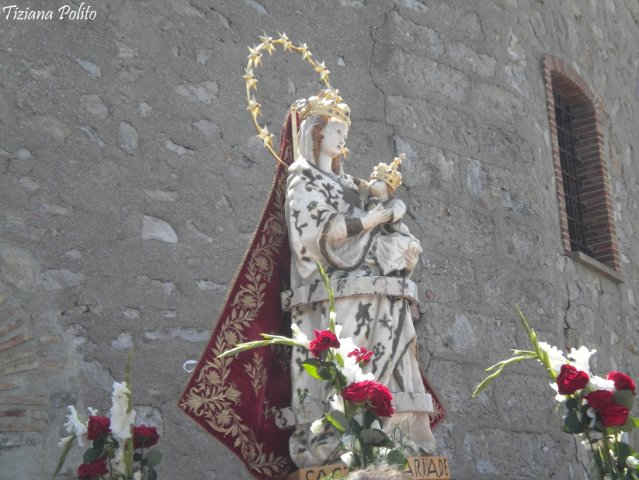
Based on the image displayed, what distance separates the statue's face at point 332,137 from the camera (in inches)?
182

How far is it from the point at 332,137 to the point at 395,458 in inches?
64.0

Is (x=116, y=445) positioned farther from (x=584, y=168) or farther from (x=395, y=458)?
(x=584, y=168)

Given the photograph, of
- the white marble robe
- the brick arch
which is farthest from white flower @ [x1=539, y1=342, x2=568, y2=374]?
the brick arch

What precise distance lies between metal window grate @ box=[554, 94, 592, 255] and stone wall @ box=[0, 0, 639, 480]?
58 centimetres

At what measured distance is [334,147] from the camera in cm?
463

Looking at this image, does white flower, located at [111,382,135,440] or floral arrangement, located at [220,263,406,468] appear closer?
floral arrangement, located at [220,263,406,468]

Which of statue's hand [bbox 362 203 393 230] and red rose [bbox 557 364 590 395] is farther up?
statue's hand [bbox 362 203 393 230]

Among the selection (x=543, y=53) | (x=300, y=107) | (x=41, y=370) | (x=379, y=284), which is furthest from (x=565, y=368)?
(x=543, y=53)

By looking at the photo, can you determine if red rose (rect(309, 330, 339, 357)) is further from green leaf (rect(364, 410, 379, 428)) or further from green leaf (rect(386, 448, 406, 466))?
green leaf (rect(386, 448, 406, 466))

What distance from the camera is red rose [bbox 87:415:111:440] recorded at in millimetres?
3902

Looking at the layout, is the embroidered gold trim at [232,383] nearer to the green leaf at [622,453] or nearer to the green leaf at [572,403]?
the green leaf at [572,403]

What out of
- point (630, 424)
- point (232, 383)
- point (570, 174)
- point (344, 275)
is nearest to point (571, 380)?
point (630, 424)

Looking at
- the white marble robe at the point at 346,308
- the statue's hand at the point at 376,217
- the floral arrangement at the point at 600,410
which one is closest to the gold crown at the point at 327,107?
the white marble robe at the point at 346,308

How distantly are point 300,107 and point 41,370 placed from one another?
1745 millimetres
